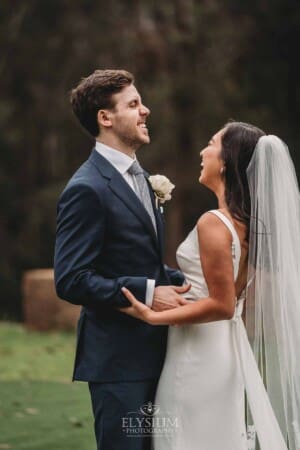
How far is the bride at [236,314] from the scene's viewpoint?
3.65 meters

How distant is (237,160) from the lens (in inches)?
151

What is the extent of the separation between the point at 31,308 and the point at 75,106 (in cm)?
825

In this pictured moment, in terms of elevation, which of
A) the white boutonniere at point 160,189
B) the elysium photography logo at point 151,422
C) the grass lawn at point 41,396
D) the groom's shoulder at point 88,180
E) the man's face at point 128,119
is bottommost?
the grass lawn at point 41,396

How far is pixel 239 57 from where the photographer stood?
19.3m

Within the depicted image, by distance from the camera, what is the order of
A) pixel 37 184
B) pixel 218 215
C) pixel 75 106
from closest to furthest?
pixel 218 215
pixel 75 106
pixel 37 184

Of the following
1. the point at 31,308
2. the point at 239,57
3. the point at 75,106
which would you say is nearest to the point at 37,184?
the point at 239,57

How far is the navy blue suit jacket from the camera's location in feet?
12.0

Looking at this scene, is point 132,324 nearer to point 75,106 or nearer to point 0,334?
point 75,106

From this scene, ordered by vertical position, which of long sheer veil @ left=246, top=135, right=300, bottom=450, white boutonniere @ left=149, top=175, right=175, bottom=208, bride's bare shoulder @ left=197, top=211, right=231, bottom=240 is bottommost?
long sheer veil @ left=246, top=135, right=300, bottom=450

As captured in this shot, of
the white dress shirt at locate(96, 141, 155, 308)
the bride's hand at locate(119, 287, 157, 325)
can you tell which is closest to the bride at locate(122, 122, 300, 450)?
the bride's hand at locate(119, 287, 157, 325)

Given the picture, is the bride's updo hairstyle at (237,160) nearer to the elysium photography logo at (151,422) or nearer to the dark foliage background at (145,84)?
the elysium photography logo at (151,422)

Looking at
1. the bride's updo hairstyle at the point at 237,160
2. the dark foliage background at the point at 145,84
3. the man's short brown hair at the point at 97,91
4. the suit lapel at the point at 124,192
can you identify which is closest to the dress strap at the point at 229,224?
the bride's updo hairstyle at the point at 237,160

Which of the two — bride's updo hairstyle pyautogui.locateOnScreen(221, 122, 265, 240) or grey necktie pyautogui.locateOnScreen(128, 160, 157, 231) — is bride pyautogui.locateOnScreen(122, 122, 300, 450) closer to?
bride's updo hairstyle pyautogui.locateOnScreen(221, 122, 265, 240)

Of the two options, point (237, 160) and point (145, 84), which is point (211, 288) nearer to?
point (237, 160)
